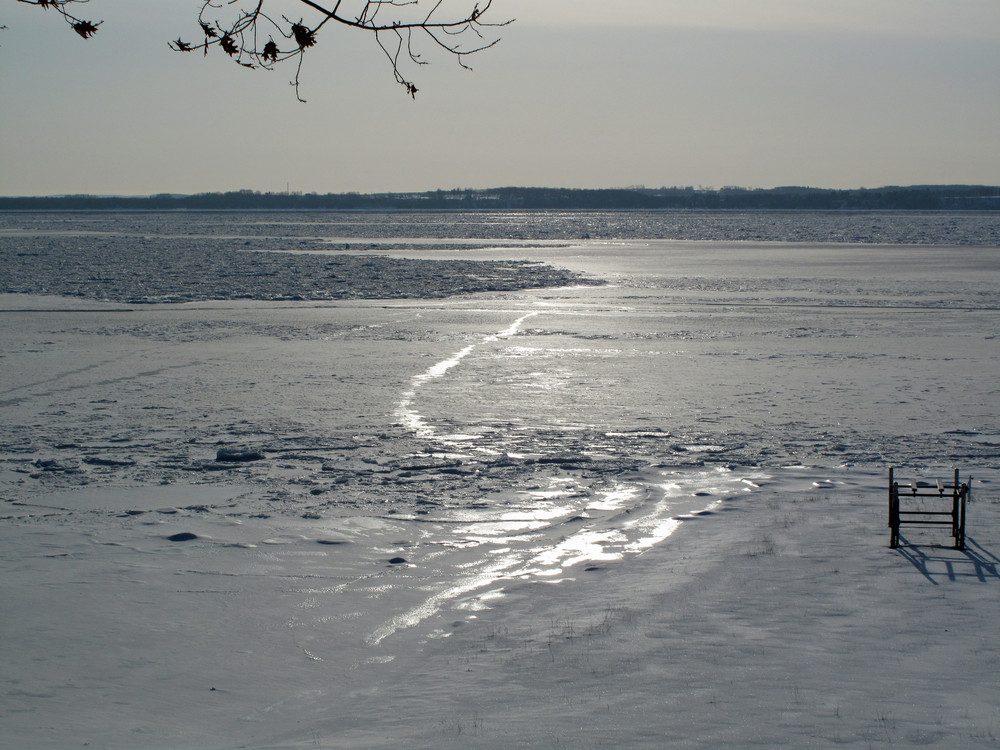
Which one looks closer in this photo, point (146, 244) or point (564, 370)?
point (564, 370)

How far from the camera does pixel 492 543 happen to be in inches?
300

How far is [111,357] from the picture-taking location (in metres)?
16.5

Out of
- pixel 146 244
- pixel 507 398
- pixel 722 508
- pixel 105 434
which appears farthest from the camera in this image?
pixel 146 244

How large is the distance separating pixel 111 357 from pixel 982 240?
170 feet

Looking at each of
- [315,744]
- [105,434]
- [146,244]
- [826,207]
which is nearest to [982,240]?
[146,244]

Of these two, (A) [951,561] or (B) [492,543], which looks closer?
(A) [951,561]

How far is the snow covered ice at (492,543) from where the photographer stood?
16.5 ft

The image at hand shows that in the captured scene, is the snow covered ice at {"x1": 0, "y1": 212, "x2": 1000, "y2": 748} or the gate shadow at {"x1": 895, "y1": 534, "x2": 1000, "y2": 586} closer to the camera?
the snow covered ice at {"x1": 0, "y1": 212, "x2": 1000, "y2": 748}

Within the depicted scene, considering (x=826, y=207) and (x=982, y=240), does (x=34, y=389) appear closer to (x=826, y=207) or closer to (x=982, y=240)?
(x=982, y=240)

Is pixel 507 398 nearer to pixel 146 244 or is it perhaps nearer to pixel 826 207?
pixel 146 244

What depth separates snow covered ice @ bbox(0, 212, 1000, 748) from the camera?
5.04 meters

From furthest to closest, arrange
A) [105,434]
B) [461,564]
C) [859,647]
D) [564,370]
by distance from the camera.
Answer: [564,370] < [105,434] < [461,564] < [859,647]

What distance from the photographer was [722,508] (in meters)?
8.52

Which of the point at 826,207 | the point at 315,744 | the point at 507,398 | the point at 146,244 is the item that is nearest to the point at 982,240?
the point at 146,244
